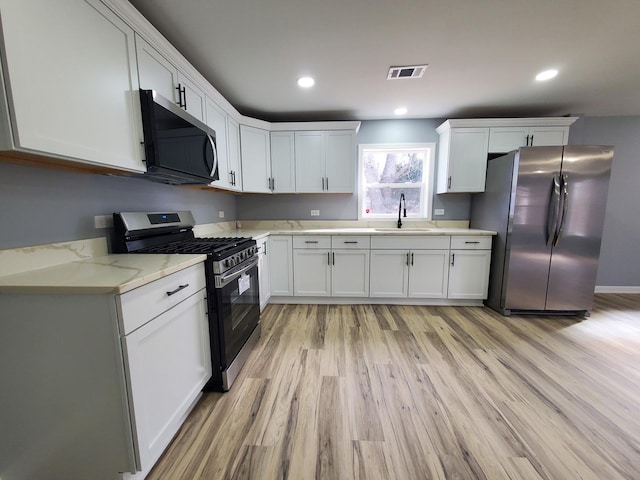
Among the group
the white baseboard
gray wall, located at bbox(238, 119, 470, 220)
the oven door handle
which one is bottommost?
the white baseboard

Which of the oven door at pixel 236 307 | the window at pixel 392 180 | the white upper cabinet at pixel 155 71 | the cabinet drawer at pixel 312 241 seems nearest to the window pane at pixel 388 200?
the window at pixel 392 180

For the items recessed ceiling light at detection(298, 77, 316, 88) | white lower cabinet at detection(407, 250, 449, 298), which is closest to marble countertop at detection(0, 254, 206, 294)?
recessed ceiling light at detection(298, 77, 316, 88)

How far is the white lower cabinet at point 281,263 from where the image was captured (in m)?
2.98

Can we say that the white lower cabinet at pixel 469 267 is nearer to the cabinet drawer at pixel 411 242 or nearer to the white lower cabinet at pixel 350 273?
the cabinet drawer at pixel 411 242

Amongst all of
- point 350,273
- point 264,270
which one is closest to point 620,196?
point 350,273

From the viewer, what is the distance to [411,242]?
9.44ft

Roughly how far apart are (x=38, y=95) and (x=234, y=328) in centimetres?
149

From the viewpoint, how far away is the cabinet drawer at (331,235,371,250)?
9.55 ft

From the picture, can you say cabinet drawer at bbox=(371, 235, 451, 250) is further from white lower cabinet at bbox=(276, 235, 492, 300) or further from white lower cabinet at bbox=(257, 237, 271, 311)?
white lower cabinet at bbox=(257, 237, 271, 311)

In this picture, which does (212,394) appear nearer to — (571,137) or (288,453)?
(288,453)

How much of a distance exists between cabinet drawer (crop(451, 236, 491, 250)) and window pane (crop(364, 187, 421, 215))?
77 centimetres

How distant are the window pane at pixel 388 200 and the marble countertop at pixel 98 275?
2.64 metres

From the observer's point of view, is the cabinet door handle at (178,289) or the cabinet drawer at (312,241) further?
the cabinet drawer at (312,241)

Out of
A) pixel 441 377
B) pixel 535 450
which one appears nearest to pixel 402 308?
pixel 441 377
